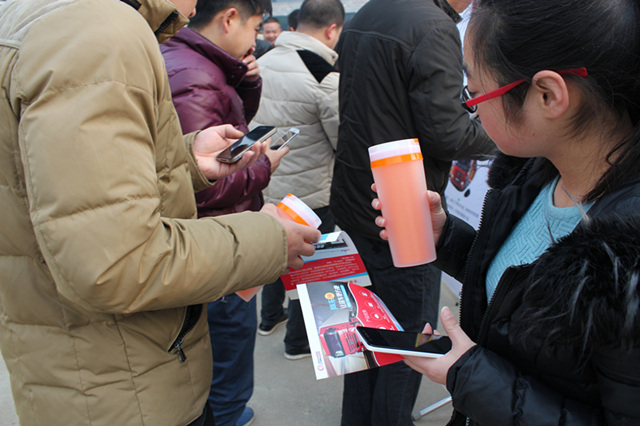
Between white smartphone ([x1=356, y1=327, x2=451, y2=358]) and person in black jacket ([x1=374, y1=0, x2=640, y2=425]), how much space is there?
0.11 ft

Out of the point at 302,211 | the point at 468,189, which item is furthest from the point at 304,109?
the point at 302,211

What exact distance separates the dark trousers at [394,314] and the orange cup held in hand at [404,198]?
0.68 metres

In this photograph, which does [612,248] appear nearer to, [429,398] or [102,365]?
[102,365]

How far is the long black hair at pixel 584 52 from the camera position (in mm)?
823

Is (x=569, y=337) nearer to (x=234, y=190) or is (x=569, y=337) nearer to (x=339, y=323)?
(x=339, y=323)

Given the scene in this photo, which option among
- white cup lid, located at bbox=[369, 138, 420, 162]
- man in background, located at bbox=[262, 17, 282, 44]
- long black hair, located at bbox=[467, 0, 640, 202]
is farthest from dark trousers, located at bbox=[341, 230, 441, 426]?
man in background, located at bbox=[262, 17, 282, 44]

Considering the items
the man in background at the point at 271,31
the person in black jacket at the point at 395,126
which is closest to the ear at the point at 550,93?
the person in black jacket at the point at 395,126

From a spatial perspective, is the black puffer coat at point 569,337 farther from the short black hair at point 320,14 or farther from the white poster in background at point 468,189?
the short black hair at point 320,14

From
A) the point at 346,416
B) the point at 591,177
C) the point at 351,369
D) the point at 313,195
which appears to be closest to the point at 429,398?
the point at 346,416

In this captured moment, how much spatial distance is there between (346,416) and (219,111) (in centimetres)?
152

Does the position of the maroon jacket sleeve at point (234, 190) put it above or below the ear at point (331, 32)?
below

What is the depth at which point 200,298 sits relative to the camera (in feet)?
3.36

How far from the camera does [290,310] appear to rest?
3.09m

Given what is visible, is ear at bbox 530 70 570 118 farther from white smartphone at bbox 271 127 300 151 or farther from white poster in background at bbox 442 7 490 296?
white poster in background at bbox 442 7 490 296
